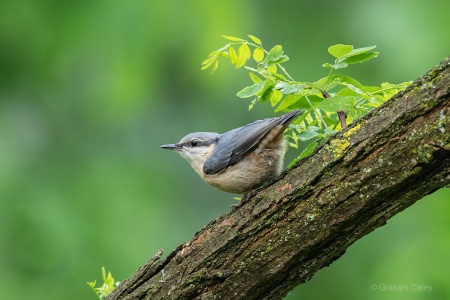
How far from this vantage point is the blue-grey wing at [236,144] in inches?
179

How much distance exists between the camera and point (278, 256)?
11.3 feet

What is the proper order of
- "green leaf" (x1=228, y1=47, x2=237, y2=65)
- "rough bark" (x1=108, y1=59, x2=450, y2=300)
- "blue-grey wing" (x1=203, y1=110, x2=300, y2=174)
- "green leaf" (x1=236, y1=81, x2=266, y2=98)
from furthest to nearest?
"blue-grey wing" (x1=203, y1=110, x2=300, y2=174) → "green leaf" (x1=228, y1=47, x2=237, y2=65) → "green leaf" (x1=236, y1=81, x2=266, y2=98) → "rough bark" (x1=108, y1=59, x2=450, y2=300)

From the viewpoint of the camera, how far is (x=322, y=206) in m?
3.33

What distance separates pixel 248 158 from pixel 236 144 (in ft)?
0.48

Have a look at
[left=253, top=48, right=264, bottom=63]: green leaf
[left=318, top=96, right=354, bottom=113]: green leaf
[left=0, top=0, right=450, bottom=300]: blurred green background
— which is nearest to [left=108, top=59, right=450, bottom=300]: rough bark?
[left=318, top=96, right=354, bottom=113]: green leaf

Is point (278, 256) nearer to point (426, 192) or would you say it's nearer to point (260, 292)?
point (260, 292)

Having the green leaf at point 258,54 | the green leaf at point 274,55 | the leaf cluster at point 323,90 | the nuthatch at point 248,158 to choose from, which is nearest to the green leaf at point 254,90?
the leaf cluster at point 323,90

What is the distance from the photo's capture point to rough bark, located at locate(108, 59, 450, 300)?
310 cm

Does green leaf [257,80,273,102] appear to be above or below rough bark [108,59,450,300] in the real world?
above

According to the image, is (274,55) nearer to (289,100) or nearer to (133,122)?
(289,100)

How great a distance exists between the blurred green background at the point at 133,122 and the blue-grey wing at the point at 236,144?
1.96 m

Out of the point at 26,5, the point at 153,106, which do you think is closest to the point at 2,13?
the point at 26,5

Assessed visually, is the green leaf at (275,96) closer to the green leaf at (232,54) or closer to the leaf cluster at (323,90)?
the leaf cluster at (323,90)

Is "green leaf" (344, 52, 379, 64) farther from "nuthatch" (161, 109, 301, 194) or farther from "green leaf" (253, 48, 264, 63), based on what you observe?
"nuthatch" (161, 109, 301, 194)
